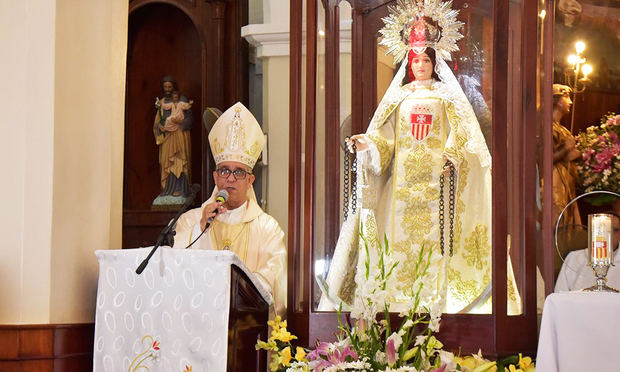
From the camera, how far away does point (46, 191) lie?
5352 mm

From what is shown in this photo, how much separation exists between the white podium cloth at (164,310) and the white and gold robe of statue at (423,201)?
0.65 metres

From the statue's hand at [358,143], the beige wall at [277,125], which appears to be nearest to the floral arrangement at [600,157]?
the statue's hand at [358,143]

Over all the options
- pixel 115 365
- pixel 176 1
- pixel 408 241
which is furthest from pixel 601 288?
pixel 176 1

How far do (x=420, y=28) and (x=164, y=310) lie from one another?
1.93 meters

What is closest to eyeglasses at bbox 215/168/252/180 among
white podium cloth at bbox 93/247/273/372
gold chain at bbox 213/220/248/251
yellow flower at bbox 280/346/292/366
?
gold chain at bbox 213/220/248/251

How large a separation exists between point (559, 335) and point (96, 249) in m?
2.40

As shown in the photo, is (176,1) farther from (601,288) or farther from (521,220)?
(601,288)

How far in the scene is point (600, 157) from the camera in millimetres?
6438

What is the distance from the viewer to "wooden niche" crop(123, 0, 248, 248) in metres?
8.98

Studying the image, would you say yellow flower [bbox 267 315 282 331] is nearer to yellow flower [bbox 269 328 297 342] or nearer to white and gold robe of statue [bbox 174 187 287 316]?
yellow flower [bbox 269 328 297 342]

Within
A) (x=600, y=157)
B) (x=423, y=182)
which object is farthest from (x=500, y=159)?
(x=600, y=157)

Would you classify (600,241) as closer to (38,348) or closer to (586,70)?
(586,70)

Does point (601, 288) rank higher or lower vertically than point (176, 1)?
lower

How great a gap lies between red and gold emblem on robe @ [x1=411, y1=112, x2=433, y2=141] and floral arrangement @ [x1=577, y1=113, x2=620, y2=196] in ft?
3.62
